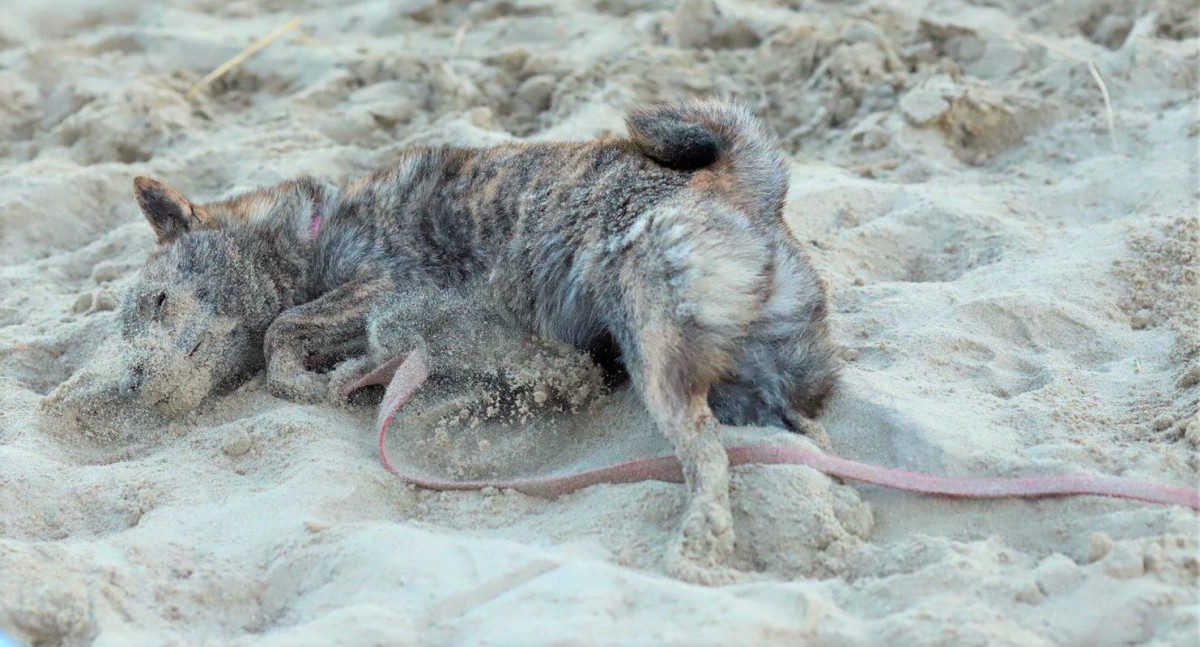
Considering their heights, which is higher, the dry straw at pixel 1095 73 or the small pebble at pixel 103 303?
the dry straw at pixel 1095 73

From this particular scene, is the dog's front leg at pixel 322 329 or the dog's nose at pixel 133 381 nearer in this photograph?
the dog's nose at pixel 133 381

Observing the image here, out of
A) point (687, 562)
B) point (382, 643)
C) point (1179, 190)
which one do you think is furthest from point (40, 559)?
point (1179, 190)

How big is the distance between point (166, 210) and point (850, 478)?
8.88ft

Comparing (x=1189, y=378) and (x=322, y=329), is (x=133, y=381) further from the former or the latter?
(x=1189, y=378)

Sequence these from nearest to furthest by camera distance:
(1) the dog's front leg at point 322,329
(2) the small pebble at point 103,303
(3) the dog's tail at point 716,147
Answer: (3) the dog's tail at point 716,147, (1) the dog's front leg at point 322,329, (2) the small pebble at point 103,303

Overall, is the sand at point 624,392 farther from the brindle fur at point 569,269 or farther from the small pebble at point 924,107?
the brindle fur at point 569,269

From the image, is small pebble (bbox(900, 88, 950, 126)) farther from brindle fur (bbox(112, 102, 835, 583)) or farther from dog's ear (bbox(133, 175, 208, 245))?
dog's ear (bbox(133, 175, 208, 245))

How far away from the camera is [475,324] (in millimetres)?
3707

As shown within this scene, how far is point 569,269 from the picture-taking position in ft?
11.4

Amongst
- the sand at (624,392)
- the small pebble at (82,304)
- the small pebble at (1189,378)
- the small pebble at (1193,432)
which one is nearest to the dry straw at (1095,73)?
the sand at (624,392)

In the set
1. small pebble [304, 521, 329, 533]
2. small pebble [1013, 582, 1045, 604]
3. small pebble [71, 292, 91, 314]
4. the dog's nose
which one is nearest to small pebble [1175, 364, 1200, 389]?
small pebble [1013, 582, 1045, 604]

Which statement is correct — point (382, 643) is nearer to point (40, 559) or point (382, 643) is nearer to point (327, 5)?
point (40, 559)

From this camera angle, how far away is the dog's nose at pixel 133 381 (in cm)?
356

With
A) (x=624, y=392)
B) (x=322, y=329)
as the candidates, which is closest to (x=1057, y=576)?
(x=624, y=392)
